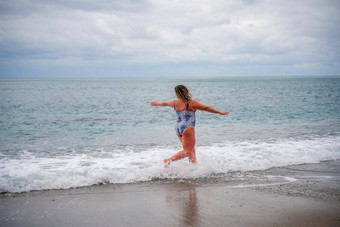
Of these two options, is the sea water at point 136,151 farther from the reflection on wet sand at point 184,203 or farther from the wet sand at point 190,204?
the reflection on wet sand at point 184,203

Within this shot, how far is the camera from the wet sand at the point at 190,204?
147 inches

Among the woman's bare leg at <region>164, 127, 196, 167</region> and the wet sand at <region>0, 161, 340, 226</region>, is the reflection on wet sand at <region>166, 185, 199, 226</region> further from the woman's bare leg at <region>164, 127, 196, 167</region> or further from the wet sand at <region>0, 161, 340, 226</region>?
the woman's bare leg at <region>164, 127, 196, 167</region>

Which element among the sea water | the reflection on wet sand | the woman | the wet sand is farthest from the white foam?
the reflection on wet sand

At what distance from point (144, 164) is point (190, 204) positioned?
2.65 m

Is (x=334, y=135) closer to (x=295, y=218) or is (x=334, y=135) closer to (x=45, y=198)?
(x=295, y=218)

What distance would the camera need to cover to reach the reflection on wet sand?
3.74 meters

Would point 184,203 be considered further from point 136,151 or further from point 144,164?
point 136,151

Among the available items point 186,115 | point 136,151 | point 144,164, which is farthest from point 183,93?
point 136,151

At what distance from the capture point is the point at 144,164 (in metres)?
6.72

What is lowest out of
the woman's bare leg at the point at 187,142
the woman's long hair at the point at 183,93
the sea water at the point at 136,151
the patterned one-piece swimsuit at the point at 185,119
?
the sea water at the point at 136,151

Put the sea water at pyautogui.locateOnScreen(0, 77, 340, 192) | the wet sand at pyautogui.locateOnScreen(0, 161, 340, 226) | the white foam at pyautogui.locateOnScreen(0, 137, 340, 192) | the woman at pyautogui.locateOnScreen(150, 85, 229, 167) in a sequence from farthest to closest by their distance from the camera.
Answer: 1. the sea water at pyautogui.locateOnScreen(0, 77, 340, 192)
2. the woman at pyautogui.locateOnScreen(150, 85, 229, 167)
3. the white foam at pyautogui.locateOnScreen(0, 137, 340, 192)
4. the wet sand at pyautogui.locateOnScreen(0, 161, 340, 226)

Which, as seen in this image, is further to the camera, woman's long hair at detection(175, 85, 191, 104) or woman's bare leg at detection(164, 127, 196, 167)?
woman's bare leg at detection(164, 127, 196, 167)

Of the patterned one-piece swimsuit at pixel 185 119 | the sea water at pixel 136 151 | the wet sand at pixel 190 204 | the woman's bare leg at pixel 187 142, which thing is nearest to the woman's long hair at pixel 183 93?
the patterned one-piece swimsuit at pixel 185 119

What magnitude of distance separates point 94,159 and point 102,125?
7150 mm
